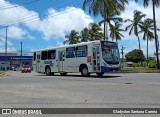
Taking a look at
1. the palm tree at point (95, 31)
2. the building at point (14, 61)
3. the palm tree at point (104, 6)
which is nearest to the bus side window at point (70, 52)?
the palm tree at point (104, 6)

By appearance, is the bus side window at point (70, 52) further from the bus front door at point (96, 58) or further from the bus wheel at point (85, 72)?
the bus front door at point (96, 58)

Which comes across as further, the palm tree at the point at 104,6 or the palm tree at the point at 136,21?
the palm tree at the point at 136,21

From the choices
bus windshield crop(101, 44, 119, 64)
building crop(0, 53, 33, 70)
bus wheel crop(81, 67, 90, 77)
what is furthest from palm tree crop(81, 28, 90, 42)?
bus windshield crop(101, 44, 119, 64)

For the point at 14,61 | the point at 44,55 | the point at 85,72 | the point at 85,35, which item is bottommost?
the point at 85,72

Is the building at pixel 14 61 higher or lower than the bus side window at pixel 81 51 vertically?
higher

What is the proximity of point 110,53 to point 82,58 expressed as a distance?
9.56 feet

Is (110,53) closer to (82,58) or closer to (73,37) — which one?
(82,58)

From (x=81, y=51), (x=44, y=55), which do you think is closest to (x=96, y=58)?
(x=81, y=51)

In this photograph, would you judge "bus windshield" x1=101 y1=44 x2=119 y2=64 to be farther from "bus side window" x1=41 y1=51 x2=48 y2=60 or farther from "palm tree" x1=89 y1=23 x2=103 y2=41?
"palm tree" x1=89 y1=23 x2=103 y2=41

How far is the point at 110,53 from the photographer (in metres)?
27.2

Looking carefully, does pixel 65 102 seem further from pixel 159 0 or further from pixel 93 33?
pixel 93 33

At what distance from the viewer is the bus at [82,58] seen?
26.8 metres

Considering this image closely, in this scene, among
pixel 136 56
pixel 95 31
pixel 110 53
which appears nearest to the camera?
pixel 110 53

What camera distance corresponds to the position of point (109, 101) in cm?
1120
